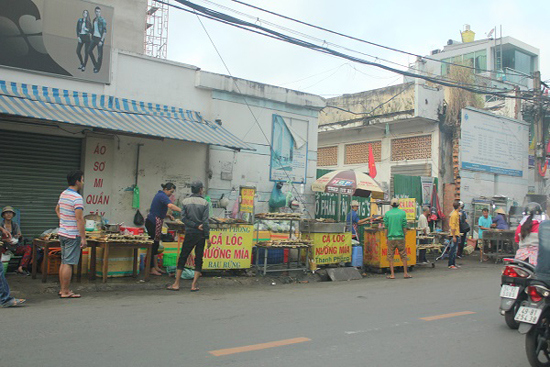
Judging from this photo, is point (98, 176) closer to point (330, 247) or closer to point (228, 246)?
point (228, 246)

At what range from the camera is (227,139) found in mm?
11891

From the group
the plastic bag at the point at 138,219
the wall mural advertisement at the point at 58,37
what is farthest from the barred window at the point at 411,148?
the wall mural advertisement at the point at 58,37

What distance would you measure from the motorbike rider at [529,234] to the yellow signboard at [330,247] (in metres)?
4.92

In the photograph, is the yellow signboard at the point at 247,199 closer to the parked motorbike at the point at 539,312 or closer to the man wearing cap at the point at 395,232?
the man wearing cap at the point at 395,232

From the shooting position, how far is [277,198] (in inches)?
573

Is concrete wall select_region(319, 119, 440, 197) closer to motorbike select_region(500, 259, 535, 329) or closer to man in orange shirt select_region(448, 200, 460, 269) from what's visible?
man in orange shirt select_region(448, 200, 460, 269)

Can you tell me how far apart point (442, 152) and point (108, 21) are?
532 inches

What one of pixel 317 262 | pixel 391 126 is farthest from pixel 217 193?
pixel 391 126

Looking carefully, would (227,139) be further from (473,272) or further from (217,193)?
(473,272)

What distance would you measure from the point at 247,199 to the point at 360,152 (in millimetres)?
10874

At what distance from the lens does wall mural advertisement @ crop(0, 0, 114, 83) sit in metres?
10.6

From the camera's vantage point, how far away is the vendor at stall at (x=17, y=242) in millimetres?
9094

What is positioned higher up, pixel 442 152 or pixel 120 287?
pixel 442 152

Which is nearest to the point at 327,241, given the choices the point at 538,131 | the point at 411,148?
the point at 411,148
